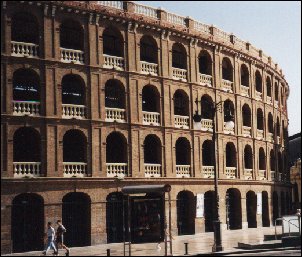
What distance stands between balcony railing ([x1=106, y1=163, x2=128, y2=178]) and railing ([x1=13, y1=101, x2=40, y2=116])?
18.4 ft

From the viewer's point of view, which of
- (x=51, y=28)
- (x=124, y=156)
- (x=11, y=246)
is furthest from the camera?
(x=124, y=156)

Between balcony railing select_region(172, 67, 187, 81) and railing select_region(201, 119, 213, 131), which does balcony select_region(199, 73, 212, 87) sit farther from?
railing select_region(201, 119, 213, 131)

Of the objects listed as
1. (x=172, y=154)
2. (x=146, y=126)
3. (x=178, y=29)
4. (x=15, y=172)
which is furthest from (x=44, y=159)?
(x=178, y=29)

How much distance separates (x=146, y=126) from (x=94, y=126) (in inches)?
154

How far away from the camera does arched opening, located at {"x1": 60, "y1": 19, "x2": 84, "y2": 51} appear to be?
28.0 meters

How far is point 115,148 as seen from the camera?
29.6m

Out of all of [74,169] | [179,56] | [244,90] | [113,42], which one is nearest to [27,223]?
[74,169]

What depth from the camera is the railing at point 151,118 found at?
29.9 metres

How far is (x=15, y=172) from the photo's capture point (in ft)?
81.5

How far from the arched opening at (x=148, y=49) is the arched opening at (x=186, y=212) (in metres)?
10.0

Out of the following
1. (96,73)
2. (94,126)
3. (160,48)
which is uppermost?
(160,48)

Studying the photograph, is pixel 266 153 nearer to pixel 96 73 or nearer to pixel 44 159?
pixel 96 73

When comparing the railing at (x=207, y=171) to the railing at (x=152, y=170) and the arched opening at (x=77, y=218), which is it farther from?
the arched opening at (x=77, y=218)

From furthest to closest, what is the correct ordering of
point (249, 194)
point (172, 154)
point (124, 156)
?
point (249, 194)
point (172, 154)
point (124, 156)
